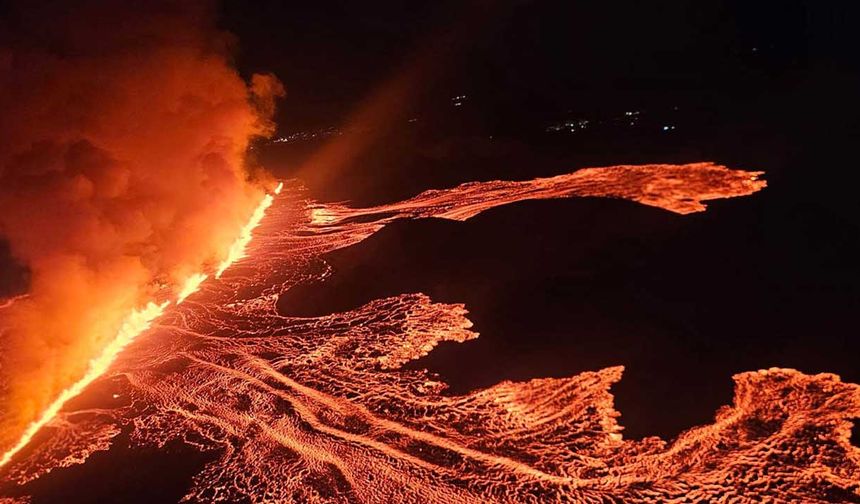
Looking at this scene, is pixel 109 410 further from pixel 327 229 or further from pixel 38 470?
pixel 327 229

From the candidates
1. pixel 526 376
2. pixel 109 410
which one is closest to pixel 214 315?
pixel 109 410

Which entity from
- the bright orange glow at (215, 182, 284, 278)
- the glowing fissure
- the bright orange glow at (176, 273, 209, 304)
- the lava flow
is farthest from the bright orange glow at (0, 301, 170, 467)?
the bright orange glow at (215, 182, 284, 278)

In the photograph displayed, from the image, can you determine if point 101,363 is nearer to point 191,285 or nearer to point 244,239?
point 191,285

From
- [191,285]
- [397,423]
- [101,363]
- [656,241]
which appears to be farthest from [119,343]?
[656,241]

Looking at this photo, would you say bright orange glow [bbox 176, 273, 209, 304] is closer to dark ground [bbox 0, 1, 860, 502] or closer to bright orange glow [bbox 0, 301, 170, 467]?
bright orange glow [bbox 0, 301, 170, 467]

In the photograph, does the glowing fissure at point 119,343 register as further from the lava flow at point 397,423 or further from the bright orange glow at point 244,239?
the lava flow at point 397,423

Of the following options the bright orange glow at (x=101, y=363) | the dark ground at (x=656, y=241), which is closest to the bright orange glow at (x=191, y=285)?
the bright orange glow at (x=101, y=363)
